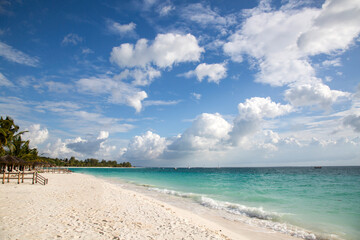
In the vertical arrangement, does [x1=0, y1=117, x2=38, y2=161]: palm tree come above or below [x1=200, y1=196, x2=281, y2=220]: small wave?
above

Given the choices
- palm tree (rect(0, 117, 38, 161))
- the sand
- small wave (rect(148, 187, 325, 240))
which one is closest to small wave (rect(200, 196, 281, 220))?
small wave (rect(148, 187, 325, 240))

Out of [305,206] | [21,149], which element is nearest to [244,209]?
[305,206]

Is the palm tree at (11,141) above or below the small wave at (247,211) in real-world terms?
above

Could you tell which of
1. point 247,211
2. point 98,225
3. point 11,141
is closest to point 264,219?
point 247,211

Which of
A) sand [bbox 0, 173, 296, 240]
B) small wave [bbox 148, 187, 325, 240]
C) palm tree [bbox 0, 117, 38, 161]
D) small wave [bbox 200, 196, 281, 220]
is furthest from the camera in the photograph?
palm tree [bbox 0, 117, 38, 161]

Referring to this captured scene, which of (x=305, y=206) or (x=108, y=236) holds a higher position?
(x=108, y=236)

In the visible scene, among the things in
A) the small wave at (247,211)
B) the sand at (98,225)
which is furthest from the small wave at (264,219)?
the sand at (98,225)

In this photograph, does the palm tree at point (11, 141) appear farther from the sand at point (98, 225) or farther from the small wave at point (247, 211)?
the small wave at point (247, 211)

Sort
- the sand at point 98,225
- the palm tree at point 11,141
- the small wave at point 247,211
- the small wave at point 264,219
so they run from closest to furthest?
the sand at point 98,225 → the small wave at point 264,219 → the small wave at point 247,211 → the palm tree at point 11,141

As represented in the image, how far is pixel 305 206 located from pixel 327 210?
1676 mm

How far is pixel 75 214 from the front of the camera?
998 centimetres

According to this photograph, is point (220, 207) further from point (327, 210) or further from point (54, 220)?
point (54, 220)

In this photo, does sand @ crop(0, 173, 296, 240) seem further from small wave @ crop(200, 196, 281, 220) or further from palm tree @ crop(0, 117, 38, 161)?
palm tree @ crop(0, 117, 38, 161)

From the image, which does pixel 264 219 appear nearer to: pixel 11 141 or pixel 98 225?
pixel 98 225
